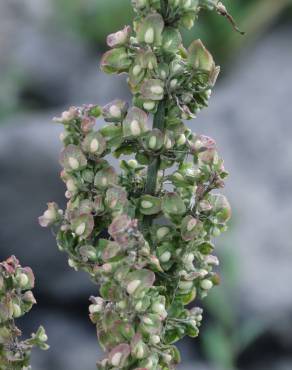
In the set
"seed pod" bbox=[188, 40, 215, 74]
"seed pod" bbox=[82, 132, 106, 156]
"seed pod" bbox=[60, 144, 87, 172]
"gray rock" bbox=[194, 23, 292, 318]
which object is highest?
"seed pod" bbox=[188, 40, 215, 74]

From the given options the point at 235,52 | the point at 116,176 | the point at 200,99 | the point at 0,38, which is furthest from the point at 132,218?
the point at 0,38

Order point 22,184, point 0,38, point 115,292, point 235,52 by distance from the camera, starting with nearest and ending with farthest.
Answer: point 115,292 < point 22,184 < point 235,52 < point 0,38

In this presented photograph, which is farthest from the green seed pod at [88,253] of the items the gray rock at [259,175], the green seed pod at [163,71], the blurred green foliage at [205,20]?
the blurred green foliage at [205,20]

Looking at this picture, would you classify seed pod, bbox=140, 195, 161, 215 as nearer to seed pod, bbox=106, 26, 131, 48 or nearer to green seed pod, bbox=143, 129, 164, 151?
green seed pod, bbox=143, 129, 164, 151

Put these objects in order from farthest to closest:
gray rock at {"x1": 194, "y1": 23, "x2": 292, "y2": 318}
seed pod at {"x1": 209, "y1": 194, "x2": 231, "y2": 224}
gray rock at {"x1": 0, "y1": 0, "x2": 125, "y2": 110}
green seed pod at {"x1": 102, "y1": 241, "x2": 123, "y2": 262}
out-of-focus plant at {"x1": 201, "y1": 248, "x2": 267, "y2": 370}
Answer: gray rock at {"x1": 0, "y1": 0, "x2": 125, "y2": 110}
gray rock at {"x1": 194, "y1": 23, "x2": 292, "y2": 318}
out-of-focus plant at {"x1": 201, "y1": 248, "x2": 267, "y2": 370}
seed pod at {"x1": 209, "y1": 194, "x2": 231, "y2": 224}
green seed pod at {"x1": 102, "y1": 241, "x2": 123, "y2": 262}

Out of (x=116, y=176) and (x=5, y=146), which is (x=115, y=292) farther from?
(x=5, y=146)

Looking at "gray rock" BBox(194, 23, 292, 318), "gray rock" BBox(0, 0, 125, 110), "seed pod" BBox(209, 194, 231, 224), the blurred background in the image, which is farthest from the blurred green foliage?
"seed pod" BBox(209, 194, 231, 224)

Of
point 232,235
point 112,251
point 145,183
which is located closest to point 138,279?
point 112,251

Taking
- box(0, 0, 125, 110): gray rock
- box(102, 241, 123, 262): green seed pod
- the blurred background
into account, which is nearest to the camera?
box(102, 241, 123, 262): green seed pod
